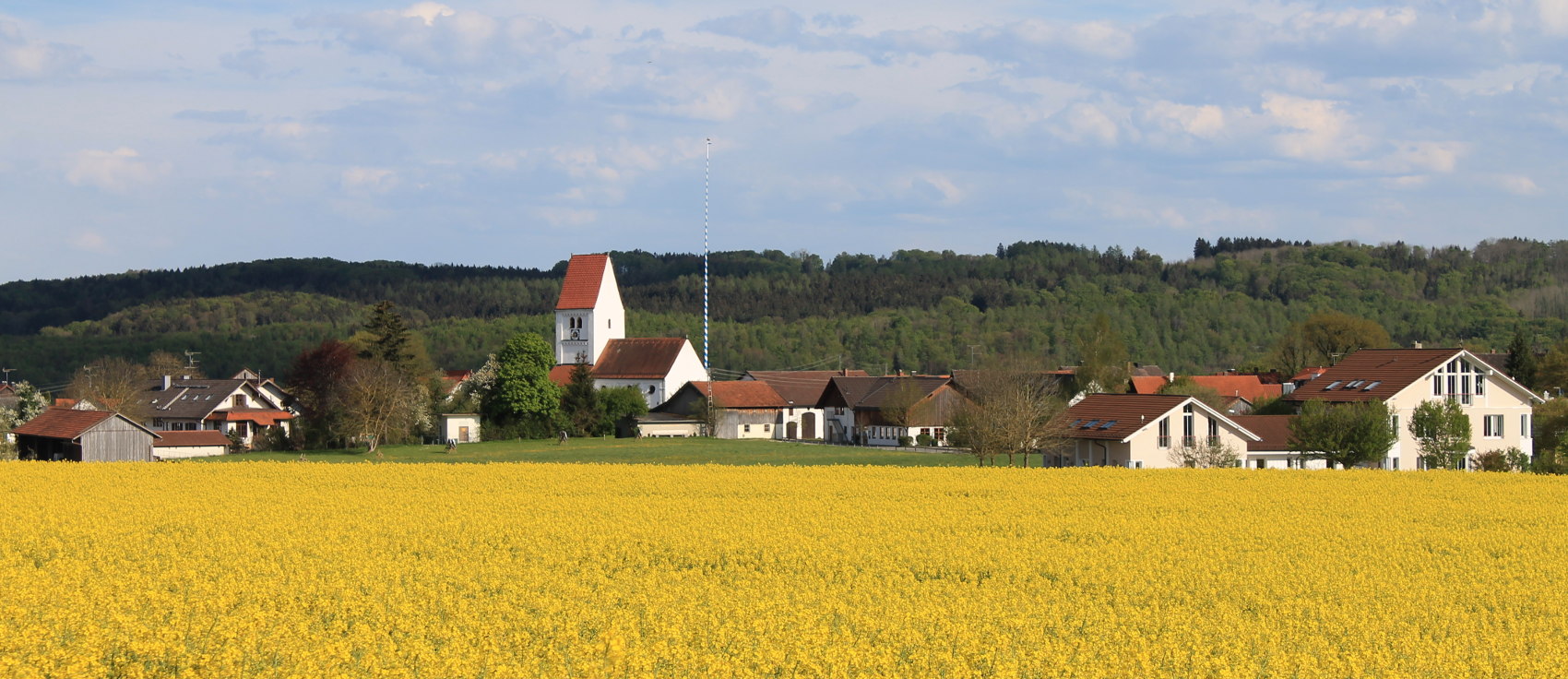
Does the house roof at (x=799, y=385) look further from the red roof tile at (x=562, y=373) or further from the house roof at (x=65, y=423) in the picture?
the house roof at (x=65, y=423)

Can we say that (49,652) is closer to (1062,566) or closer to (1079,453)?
(1062,566)

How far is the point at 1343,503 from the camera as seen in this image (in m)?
28.2

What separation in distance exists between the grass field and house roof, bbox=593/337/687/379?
2331 centimetres

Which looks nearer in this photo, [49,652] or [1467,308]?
[49,652]

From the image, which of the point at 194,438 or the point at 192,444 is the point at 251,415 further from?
the point at 192,444

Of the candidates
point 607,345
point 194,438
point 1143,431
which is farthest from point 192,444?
point 1143,431

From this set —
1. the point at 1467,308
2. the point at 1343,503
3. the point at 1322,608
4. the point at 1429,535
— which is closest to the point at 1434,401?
the point at 1343,503

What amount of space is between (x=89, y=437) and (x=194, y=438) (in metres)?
25.0

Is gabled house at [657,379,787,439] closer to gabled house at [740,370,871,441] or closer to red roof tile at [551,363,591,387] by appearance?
gabled house at [740,370,871,441]

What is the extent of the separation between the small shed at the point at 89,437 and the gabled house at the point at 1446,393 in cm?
4384

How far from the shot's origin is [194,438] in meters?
76.4

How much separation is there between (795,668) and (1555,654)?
713 cm

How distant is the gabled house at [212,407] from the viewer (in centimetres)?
8462

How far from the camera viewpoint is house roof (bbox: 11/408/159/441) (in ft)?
172
